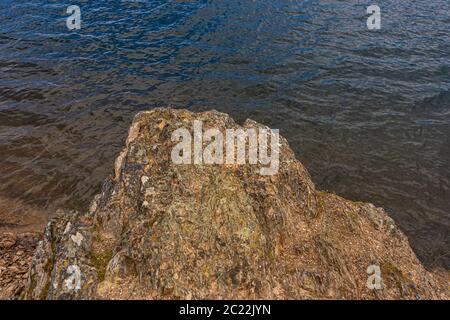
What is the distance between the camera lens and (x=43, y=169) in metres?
14.6

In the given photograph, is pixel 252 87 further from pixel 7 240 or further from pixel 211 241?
pixel 211 241

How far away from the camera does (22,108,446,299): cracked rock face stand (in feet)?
21.7

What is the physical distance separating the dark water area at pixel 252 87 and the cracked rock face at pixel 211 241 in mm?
5676

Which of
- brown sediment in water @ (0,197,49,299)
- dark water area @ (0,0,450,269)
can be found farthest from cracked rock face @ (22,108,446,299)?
dark water area @ (0,0,450,269)

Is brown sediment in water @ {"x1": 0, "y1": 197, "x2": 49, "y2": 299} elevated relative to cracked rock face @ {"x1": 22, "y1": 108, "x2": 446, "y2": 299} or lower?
lower

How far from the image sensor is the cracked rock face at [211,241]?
6602mm

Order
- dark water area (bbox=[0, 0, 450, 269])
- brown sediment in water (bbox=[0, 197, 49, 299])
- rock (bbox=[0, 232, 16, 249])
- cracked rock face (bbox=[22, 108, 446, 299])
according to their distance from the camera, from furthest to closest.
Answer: dark water area (bbox=[0, 0, 450, 269])
rock (bbox=[0, 232, 16, 249])
brown sediment in water (bbox=[0, 197, 49, 299])
cracked rock face (bbox=[22, 108, 446, 299])

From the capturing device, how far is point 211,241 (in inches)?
275

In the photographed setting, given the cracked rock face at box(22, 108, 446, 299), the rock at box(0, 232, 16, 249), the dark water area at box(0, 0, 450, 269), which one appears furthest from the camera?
the dark water area at box(0, 0, 450, 269)

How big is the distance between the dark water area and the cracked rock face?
5.68 meters

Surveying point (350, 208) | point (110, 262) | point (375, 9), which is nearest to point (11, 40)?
point (110, 262)

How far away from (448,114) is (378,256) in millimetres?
13719

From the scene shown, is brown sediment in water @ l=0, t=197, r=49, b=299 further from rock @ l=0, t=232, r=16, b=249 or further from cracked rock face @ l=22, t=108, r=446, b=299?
cracked rock face @ l=22, t=108, r=446, b=299
